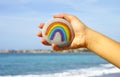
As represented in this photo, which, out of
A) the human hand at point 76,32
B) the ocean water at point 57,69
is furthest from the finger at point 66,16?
the ocean water at point 57,69

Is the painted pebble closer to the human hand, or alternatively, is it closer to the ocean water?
the human hand

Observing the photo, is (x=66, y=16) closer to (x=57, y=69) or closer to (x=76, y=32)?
(x=76, y=32)

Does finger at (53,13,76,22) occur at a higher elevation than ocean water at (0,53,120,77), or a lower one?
higher

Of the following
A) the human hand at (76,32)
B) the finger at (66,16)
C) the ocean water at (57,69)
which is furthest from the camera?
the ocean water at (57,69)

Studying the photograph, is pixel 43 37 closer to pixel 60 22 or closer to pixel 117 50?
pixel 60 22

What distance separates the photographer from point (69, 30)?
208 cm

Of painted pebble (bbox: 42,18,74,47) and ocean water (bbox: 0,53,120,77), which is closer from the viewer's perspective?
painted pebble (bbox: 42,18,74,47)

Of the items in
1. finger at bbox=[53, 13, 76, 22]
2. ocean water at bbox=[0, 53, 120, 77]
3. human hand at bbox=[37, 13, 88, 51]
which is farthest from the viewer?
ocean water at bbox=[0, 53, 120, 77]

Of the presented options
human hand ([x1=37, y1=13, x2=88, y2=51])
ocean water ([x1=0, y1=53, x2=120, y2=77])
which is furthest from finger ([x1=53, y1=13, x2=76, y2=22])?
ocean water ([x1=0, y1=53, x2=120, y2=77])

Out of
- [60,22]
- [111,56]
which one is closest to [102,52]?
[111,56]

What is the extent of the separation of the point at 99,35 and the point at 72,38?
0.21 m

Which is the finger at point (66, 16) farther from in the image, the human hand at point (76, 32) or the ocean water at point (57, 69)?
the ocean water at point (57, 69)

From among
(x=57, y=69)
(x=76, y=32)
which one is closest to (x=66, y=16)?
(x=76, y=32)

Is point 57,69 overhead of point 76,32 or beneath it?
beneath
